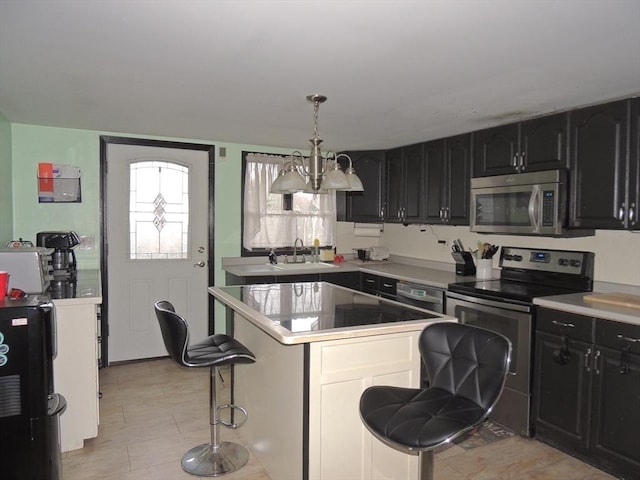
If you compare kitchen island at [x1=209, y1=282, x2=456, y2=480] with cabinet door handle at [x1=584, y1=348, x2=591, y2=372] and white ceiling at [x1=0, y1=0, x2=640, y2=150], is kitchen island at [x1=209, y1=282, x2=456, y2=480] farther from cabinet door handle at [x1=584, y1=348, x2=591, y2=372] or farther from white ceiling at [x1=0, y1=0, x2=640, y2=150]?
white ceiling at [x1=0, y1=0, x2=640, y2=150]

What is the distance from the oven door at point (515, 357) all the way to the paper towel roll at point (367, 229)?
214cm

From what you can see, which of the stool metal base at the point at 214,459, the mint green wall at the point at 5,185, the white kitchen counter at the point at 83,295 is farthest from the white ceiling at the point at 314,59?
→ the stool metal base at the point at 214,459

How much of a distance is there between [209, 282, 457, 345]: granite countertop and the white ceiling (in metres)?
1.24

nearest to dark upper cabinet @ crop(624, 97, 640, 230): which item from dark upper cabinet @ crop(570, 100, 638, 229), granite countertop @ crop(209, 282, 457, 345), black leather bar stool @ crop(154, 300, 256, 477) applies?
dark upper cabinet @ crop(570, 100, 638, 229)

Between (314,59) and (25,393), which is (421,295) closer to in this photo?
(314,59)

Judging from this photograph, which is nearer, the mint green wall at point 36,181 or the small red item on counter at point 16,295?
the small red item on counter at point 16,295

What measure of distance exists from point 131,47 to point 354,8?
107cm

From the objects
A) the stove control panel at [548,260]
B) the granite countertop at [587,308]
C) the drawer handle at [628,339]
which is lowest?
the drawer handle at [628,339]

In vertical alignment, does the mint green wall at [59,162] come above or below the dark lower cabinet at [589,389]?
above

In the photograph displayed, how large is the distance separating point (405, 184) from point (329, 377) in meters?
2.94

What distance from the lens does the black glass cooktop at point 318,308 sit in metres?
2.08

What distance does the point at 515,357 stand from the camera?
2.99 meters

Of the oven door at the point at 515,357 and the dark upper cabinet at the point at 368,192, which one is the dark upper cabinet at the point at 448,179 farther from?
the oven door at the point at 515,357

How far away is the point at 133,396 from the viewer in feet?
11.6
